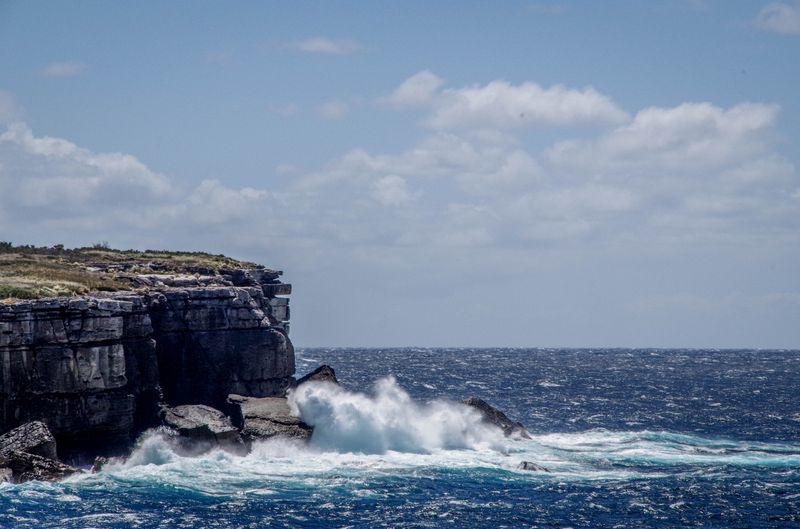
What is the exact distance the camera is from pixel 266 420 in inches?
2311

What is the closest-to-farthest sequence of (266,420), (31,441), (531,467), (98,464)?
(31,441), (98,464), (531,467), (266,420)

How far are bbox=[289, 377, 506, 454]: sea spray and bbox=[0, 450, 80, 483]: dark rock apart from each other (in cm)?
1613

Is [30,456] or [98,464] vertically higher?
[30,456]

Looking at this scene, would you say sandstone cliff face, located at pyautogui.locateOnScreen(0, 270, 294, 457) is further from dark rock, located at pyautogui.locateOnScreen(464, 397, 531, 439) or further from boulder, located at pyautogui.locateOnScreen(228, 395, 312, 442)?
dark rock, located at pyautogui.locateOnScreen(464, 397, 531, 439)

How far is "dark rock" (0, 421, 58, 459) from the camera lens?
48.2 metres

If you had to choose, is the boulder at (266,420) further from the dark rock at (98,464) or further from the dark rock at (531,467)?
the dark rock at (531,467)

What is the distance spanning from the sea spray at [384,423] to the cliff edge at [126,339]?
5.68 metres

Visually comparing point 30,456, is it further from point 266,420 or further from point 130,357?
point 266,420

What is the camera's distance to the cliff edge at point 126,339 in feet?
170

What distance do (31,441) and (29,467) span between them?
136 cm

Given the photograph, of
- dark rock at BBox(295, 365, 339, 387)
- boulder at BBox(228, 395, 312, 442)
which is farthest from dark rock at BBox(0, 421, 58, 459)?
dark rock at BBox(295, 365, 339, 387)

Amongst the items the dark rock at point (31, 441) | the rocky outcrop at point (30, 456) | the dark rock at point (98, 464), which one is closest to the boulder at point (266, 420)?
the dark rock at point (98, 464)

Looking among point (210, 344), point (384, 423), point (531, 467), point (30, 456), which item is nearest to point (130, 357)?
point (210, 344)

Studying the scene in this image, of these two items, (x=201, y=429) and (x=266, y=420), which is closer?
(x=201, y=429)
